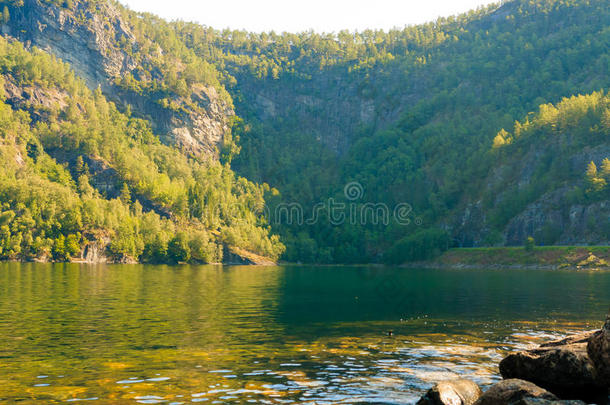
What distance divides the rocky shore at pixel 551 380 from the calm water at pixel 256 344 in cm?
360

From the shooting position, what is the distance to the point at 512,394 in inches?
794

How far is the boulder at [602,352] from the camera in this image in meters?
19.8

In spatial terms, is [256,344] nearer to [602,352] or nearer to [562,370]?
[562,370]

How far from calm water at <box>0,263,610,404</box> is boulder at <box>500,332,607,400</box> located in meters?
5.16

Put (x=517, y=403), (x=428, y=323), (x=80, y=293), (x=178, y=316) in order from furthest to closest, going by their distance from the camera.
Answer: (x=80, y=293)
(x=178, y=316)
(x=428, y=323)
(x=517, y=403)

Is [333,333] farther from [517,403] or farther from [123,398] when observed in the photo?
[517,403]

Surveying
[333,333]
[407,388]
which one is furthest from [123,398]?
[333,333]

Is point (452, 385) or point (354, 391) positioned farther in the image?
point (354, 391)

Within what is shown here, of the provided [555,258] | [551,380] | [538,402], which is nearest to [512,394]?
[538,402]

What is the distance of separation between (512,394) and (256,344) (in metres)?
22.9

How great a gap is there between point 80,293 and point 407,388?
62387 millimetres

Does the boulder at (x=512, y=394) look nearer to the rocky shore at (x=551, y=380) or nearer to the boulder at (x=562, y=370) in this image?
the rocky shore at (x=551, y=380)

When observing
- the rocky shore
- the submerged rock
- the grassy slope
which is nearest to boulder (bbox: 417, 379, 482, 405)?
the rocky shore

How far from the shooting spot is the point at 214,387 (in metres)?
27.4
